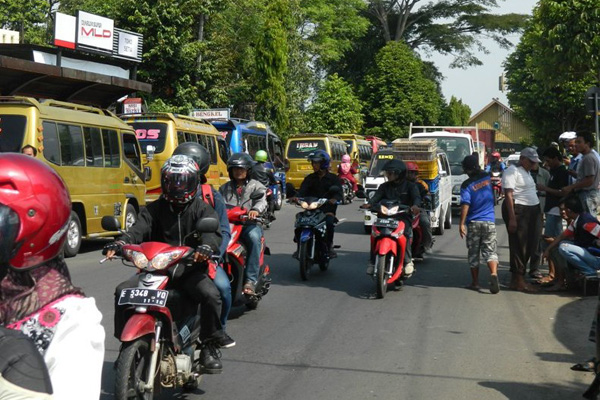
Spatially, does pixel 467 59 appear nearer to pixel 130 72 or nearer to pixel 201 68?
pixel 201 68

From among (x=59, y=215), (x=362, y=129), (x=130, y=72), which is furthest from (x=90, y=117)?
(x=362, y=129)

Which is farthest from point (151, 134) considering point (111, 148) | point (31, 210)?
point (31, 210)

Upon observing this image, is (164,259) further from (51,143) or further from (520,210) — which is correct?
(51,143)

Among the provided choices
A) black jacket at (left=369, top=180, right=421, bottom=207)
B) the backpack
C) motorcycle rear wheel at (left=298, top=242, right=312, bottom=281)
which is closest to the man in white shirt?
black jacket at (left=369, top=180, right=421, bottom=207)

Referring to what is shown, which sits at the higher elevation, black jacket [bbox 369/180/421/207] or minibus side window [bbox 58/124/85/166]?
minibus side window [bbox 58/124/85/166]

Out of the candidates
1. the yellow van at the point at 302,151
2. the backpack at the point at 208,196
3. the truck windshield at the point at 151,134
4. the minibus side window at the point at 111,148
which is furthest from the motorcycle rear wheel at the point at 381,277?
the yellow van at the point at 302,151

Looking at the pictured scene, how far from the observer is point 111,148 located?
15.6 metres

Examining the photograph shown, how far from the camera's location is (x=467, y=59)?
5488 cm

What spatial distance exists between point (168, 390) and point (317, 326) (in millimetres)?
2571

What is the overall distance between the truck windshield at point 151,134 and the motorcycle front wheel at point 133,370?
14869mm

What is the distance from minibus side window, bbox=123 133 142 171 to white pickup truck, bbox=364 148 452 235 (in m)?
4.82

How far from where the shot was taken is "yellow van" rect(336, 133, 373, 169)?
35.9 meters

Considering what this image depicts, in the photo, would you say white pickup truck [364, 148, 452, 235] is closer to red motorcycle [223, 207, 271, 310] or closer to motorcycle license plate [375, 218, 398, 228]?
motorcycle license plate [375, 218, 398, 228]

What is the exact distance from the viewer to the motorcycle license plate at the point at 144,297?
15.6ft
